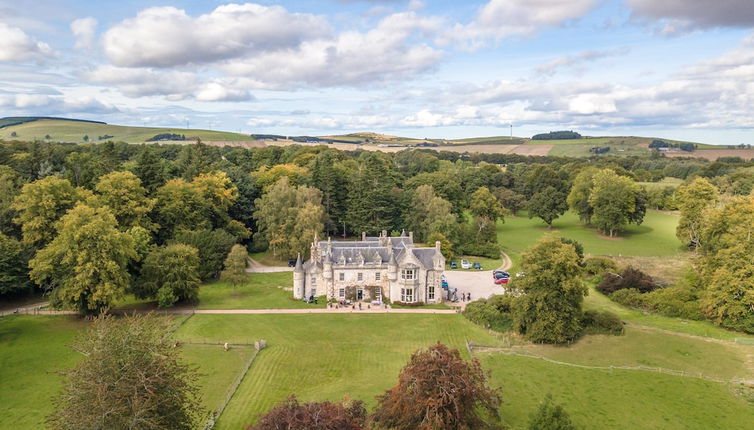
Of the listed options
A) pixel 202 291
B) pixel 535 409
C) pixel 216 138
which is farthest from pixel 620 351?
pixel 216 138

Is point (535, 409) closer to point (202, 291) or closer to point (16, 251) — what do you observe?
point (202, 291)

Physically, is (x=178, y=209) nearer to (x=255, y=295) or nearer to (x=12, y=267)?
(x=255, y=295)

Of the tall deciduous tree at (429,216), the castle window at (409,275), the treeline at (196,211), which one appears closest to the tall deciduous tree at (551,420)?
the castle window at (409,275)

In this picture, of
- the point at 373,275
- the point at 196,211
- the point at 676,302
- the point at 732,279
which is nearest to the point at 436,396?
the point at 373,275

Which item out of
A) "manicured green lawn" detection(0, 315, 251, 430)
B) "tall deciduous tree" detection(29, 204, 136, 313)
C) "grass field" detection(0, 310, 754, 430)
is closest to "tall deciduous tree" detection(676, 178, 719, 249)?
"grass field" detection(0, 310, 754, 430)

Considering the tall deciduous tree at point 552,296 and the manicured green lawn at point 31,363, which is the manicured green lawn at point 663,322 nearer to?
the tall deciduous tree at point 552,296

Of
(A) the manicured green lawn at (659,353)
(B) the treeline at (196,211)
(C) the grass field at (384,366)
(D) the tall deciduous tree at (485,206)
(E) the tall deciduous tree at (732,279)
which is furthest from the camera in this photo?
(D) the tall deciduous tree at (485,206)
